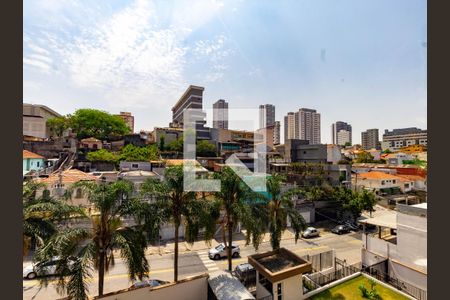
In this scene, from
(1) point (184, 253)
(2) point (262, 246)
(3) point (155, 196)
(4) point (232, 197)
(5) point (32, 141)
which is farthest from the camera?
(5) point (32, 141)

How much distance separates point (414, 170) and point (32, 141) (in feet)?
196

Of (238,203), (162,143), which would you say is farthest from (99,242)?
(162,143)

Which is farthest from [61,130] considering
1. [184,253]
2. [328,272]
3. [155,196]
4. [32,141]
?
[328,272]

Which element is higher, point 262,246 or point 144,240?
point 144,240

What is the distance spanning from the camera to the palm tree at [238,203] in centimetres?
1039

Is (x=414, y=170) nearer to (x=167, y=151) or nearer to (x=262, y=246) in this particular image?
(x=262, y=246)

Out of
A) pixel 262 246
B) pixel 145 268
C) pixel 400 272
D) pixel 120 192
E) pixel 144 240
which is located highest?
pixel 120 192

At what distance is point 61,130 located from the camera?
48219mm

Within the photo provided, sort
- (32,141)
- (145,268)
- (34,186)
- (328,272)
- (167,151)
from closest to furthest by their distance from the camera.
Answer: (145,268) → (34,186) → (328,272) → (32,141) → (167,151)

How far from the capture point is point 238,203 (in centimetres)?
1061

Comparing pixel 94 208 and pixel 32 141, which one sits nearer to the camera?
pixel 94 208

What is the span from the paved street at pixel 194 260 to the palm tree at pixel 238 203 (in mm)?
3955

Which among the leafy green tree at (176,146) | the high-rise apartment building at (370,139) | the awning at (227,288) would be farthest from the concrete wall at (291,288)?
the high-rise apartment building at (370,139)

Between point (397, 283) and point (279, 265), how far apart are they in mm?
6558
